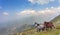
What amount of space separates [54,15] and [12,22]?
814 mm

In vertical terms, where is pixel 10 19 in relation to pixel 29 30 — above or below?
above

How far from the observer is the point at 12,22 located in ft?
11.4

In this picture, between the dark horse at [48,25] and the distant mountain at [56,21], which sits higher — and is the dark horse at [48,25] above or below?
below

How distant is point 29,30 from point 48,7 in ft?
1.85

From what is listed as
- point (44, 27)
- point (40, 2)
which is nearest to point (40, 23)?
point (44, 27)

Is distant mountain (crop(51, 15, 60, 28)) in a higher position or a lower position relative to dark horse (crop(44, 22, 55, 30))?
higher

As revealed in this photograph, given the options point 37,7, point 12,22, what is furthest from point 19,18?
point 37,7

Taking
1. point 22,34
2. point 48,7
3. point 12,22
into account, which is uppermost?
point 48,7

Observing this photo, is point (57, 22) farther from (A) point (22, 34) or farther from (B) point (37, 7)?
(A) point (22, 34)

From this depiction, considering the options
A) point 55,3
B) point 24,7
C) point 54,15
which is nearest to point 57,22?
point 54,15

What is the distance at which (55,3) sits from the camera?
3.53 metres

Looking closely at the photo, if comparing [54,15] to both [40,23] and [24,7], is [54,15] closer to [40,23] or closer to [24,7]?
[40,23]

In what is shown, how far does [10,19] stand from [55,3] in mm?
905

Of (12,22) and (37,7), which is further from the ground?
(37,7)
